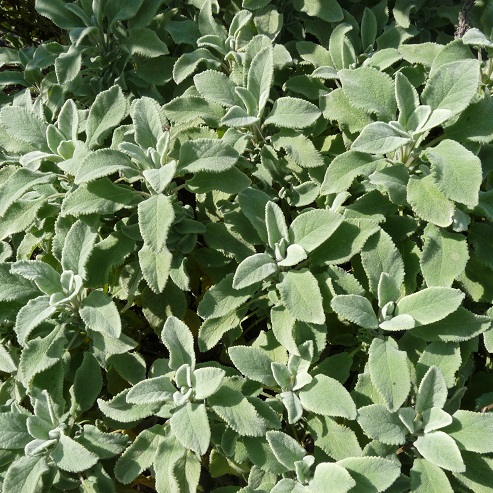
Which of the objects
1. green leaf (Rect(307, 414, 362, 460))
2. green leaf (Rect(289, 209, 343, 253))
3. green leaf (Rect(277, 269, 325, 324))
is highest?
green leaf (Rect(289, 209, 343, 253))

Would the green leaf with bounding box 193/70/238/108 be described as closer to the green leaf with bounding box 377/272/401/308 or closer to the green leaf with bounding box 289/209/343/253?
the green leaf with bounding box 289/209/343/253

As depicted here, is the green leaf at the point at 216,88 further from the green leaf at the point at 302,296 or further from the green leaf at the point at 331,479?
the green leaf at the point at 331,479

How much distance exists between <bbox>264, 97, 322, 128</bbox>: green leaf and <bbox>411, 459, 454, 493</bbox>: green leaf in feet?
4.19

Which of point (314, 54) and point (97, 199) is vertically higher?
point (314, 54)

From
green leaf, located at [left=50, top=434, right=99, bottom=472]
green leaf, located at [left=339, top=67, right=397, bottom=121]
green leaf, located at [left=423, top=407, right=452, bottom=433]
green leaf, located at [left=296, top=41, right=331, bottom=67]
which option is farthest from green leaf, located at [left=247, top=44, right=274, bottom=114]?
green leaf, located at [left=50, top=434, right=99, bottom=472]

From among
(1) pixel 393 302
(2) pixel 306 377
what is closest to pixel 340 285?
(1) pixel 393 302

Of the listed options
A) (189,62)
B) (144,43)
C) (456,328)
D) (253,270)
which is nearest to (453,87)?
(456,328)

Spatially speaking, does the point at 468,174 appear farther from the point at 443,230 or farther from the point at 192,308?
the point at 192,308

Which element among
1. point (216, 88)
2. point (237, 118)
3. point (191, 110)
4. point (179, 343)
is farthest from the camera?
point (191, 110)

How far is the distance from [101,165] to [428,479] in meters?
1.48

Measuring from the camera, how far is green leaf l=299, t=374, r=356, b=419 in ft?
5.71

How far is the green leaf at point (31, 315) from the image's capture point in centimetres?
185

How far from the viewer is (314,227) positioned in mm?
1917

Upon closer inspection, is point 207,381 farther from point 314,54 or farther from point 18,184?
point 314,54
